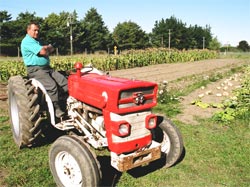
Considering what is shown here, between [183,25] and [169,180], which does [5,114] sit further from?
[183,25]

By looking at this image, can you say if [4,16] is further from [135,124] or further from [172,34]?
[135,124]

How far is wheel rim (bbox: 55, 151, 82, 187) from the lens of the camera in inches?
129

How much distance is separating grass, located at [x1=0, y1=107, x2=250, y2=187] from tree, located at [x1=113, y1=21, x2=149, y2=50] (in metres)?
58.1

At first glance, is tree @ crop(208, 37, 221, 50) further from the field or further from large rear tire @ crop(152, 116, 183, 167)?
large rear tire @ crop(152, 116, 183, 167)

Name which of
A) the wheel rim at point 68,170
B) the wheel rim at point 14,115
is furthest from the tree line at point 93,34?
the wheel rim at point 68,170

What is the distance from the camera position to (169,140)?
4.06 m

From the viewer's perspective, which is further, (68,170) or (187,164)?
(187,164)

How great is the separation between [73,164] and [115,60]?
58.2ft

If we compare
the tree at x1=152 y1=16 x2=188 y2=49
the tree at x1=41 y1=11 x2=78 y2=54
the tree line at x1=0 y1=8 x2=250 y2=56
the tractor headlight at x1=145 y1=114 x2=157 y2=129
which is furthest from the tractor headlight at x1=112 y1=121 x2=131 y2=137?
the tree at x1=152 y1=16 x2=188 y2=49

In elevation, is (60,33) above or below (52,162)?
above

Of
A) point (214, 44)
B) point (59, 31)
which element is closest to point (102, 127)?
point (59, 31)

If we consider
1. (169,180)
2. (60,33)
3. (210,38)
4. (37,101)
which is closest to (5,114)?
(37,101)

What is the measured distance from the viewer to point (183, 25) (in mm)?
72688

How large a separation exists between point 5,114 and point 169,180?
4892 millimetres
